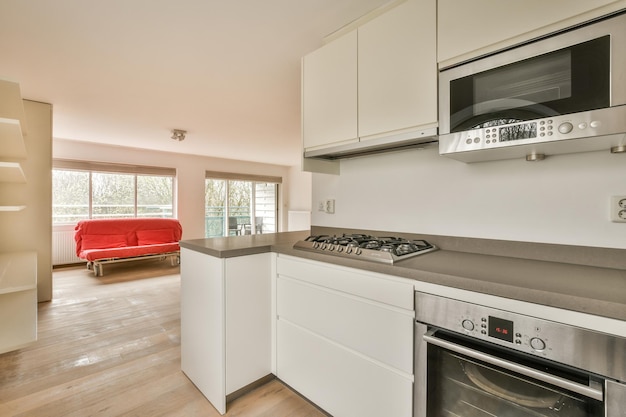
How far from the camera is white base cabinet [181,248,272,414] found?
1564 mm

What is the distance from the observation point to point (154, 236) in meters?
5.41

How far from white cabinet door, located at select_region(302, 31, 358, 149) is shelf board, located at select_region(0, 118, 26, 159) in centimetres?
143

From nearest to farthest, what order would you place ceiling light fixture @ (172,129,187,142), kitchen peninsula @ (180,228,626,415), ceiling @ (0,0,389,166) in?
kitchen peninsula @ (180,228,626,415) → ceiling @ (0,0,389,166) → ceiling light fixture @ (172,129,187,142)

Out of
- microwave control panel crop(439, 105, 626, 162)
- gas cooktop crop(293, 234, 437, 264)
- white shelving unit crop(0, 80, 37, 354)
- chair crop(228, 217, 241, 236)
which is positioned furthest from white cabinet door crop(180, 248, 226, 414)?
chair crop(228, 217, 241, 236)

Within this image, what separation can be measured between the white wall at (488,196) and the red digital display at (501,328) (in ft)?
2.10

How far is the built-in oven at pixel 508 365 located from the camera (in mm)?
761

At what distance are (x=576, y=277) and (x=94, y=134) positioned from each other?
5.94m

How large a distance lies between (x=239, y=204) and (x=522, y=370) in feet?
24.6

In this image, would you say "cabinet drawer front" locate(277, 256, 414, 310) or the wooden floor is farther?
the wooden floor

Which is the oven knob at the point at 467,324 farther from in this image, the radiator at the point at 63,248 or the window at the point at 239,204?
the window at the point at 239,204

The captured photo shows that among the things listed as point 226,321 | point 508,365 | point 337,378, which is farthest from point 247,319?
point 508,365

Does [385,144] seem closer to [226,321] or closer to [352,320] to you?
[352,320]

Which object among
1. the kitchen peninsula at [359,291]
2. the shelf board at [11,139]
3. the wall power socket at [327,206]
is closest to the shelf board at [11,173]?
the shelf board at [11,139]

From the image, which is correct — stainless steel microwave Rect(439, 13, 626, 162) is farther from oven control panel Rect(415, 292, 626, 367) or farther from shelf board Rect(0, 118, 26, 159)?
shelf board Rect(0, 118, 26, 159)
